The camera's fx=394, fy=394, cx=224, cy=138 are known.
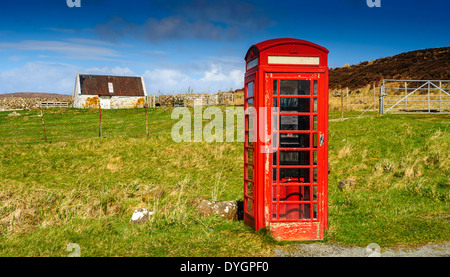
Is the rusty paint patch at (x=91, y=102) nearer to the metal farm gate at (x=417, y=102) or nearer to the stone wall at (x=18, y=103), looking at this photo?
the stone wall at (x=18, y=103)

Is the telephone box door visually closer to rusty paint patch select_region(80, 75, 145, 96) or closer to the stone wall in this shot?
rusty paint patch select_region(80, 75, 145, 96)

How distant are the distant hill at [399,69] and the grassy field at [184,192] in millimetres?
30687

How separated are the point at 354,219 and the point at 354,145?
771 centimetres

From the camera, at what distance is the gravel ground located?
5.43 metres

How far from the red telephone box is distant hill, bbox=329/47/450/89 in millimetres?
41563

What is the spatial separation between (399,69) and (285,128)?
50568 mm

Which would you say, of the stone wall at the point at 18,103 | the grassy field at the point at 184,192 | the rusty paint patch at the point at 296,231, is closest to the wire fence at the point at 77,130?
the grassy field at the point at 184,192

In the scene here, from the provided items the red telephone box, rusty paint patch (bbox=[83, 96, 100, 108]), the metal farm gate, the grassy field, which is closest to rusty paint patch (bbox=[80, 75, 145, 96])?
rusty paint patch (bbox=[83, 96, 100, 108])

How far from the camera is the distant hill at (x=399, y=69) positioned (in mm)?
45250

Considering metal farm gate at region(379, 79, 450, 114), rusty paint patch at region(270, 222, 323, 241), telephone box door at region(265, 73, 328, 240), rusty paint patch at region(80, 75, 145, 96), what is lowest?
rusty paint patch at region(270, 222, 323, 241)

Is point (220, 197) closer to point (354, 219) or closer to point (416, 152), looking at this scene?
point (354, 219)
